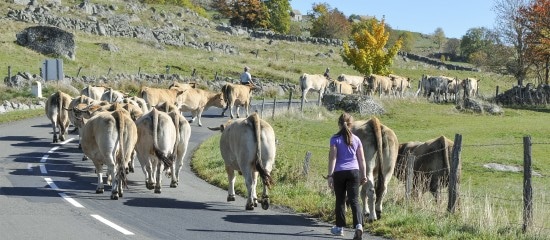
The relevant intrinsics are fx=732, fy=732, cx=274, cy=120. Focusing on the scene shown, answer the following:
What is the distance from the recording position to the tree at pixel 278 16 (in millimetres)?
132750

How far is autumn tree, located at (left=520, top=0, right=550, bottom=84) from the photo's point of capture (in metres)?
61.1

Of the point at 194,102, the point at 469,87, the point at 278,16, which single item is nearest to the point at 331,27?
the point at 278,16

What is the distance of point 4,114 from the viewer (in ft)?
111

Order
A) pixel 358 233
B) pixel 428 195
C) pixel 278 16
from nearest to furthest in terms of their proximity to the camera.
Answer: pixel 358 233 → pixel 428 195 → pixel 278 16

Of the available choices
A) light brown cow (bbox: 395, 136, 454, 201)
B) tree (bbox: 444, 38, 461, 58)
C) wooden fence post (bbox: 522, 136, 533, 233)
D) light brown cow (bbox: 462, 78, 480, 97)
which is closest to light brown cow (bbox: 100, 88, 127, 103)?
light brown cow (bbox: 395, 136, 454, 201)

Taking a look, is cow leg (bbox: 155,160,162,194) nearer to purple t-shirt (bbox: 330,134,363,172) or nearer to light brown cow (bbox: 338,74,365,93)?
purple t-shirt (bbox: 330,134,363,172)

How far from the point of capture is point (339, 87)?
158 feet

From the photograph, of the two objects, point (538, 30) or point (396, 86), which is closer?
point (396, 86)

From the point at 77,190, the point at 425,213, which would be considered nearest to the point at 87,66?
the point at 77,190

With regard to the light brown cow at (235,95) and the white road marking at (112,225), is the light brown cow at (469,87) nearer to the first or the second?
the light brown cow at (235,95)

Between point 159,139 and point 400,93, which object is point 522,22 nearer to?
point 400,93

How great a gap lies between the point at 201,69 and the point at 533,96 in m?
27.3

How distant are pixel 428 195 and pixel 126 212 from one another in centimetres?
673

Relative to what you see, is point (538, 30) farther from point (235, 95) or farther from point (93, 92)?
point (93, 92)
